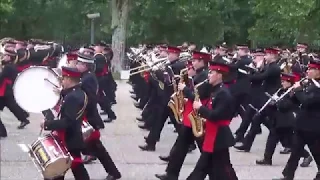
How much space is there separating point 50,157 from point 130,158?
402 cm

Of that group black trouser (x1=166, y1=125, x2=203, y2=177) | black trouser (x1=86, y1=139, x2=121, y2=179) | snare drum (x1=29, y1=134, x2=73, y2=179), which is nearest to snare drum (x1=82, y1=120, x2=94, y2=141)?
black trouser (x1=86, y1=139, x2=121, y2=179)

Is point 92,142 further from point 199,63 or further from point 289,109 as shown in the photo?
point 289,109

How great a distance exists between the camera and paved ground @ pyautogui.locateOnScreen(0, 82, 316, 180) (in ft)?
34.6

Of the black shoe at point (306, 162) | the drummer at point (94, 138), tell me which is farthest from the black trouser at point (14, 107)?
the black shoe at point (306, 162)

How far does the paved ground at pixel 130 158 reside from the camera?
10.5 metres

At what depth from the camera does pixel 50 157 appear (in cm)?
784

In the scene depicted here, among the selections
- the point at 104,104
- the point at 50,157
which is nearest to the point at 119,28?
the point at 104,104

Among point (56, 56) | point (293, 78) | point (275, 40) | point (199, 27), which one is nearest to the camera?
point (293, 78)

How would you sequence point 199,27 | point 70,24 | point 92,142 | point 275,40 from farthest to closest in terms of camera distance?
point 70,24
point 199,27
point 275,40
point 92,142

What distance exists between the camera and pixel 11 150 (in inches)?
476

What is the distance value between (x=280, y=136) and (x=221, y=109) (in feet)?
11.9

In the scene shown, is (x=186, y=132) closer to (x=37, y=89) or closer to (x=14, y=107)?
(x=37, y=89)

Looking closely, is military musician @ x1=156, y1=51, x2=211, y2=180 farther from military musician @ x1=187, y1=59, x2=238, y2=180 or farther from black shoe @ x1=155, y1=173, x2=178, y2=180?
military musician @ x1=187, y1=59, x2=238, y2=180

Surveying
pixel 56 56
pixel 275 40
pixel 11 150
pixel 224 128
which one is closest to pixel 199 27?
pixel 275 40
